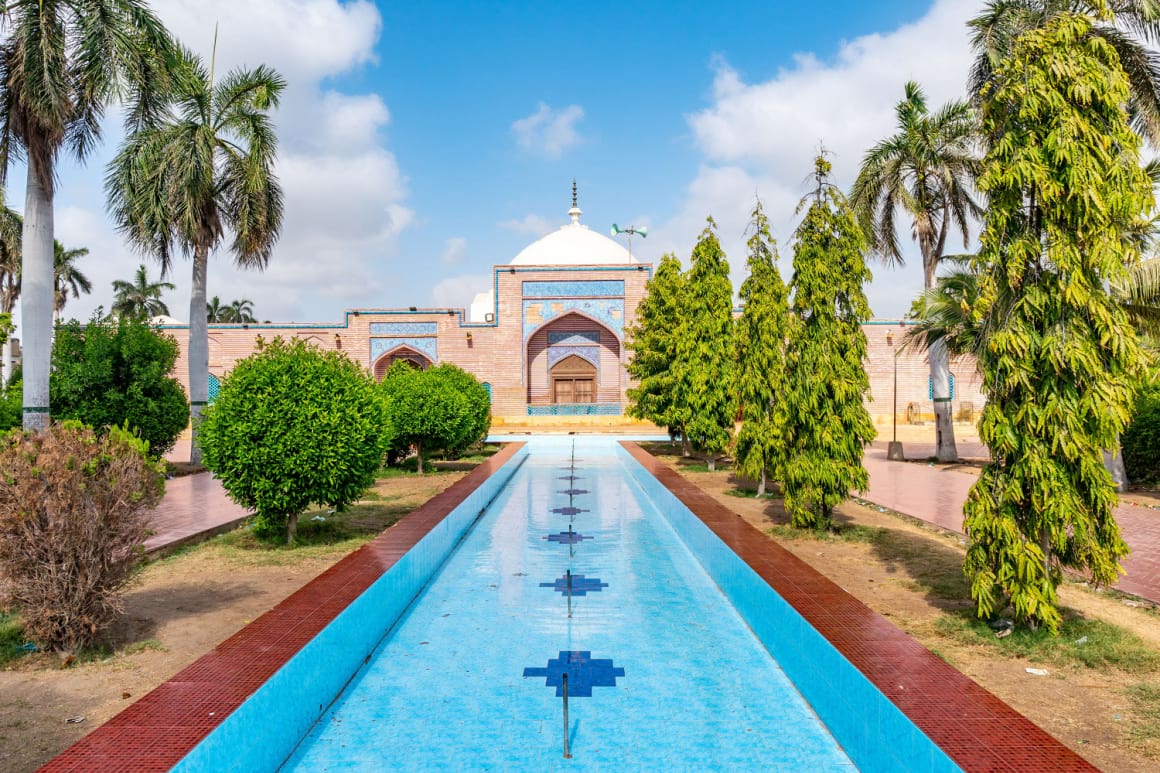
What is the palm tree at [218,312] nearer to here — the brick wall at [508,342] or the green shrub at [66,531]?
the brick wall at [508,342]

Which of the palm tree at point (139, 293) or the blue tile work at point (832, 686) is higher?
the palm tree at point (139, 293)

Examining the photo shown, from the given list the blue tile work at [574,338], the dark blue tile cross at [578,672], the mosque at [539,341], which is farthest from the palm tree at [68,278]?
the dark blue tile cross at [578,672]

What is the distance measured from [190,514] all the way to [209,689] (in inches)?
239

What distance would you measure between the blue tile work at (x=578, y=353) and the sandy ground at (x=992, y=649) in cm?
A: 2093

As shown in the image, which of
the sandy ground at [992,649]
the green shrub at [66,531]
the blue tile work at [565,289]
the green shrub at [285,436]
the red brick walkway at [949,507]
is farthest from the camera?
the blue tile work at [565,289]

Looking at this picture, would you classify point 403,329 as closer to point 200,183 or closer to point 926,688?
point 200,183

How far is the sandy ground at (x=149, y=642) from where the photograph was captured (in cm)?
310

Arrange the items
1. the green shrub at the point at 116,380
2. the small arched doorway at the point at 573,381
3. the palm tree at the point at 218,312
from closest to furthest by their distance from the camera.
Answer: the green shrub at the point at 116,380, the small arched doorway at the point at 573,381, the palm tree at the point at 218,312

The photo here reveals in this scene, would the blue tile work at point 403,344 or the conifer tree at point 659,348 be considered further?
the blue tile work at point 403,344

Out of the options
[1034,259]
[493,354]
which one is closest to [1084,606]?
[1034,259]

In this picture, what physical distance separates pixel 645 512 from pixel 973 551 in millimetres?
5720

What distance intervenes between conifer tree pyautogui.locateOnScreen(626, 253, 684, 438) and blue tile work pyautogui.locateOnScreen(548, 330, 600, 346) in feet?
41.2

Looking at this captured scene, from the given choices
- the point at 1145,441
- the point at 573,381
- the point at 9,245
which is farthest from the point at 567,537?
the point at 573,381

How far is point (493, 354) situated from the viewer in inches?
1115
